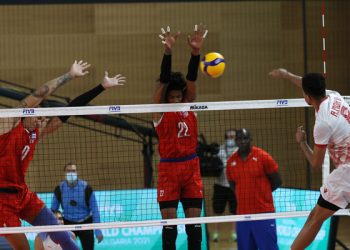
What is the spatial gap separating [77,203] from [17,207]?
3569 millimetres

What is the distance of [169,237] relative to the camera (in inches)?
352

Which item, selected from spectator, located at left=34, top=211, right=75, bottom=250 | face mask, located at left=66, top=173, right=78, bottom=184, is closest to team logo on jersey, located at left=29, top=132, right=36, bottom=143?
spectator, located at left=34, top=211, right=75, bottom=250

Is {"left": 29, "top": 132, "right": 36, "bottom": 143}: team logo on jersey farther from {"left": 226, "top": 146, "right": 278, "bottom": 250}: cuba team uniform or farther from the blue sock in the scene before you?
{"left": 226, "top": 146, "right": 278, "bottom": 250}: cuba team uniform

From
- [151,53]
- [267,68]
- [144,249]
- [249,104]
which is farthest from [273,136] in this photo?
[249,104]

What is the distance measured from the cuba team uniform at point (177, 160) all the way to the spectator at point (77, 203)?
3.30 m

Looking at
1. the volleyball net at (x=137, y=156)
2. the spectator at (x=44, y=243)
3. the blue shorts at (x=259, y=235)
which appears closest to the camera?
the spectator at (x=44, y=243)

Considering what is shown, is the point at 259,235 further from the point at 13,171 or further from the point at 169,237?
the point at 13,171

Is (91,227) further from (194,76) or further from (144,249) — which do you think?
(144,249)

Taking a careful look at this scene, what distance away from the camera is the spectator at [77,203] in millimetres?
12008

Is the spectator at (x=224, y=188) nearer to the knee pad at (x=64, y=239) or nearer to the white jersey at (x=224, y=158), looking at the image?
the white jersey at (x=224, y=158)

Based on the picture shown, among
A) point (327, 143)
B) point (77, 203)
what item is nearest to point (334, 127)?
point (327, 143)

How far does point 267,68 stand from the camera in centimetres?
1789

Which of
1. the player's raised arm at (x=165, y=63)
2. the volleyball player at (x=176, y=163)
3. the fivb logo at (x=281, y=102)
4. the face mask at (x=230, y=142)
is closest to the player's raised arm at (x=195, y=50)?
the volleyball player at (x=176, y=163)

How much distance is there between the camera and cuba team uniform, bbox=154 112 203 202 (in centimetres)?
890
